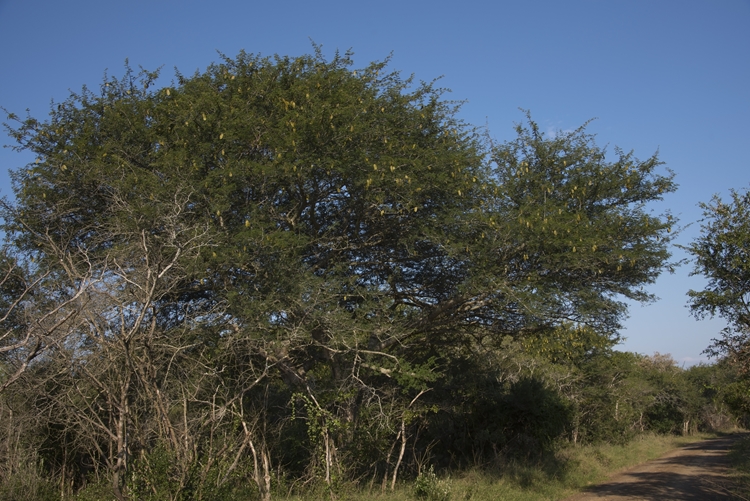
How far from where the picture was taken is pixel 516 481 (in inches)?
524

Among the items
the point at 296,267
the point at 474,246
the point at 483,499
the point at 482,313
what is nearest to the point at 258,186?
the point at 296,267

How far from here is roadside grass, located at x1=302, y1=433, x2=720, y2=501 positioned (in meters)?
10.7

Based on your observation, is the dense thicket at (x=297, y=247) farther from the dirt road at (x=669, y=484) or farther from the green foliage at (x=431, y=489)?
the dirt road at (x=669, y=484)

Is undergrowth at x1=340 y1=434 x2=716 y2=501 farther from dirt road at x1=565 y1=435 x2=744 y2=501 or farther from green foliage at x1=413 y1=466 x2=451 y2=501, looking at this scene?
dirt road at x1=565 y1=435 x2=744 y2=501

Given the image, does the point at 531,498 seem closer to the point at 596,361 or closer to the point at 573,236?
the point at 573,236

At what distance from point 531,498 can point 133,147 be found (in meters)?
10.2

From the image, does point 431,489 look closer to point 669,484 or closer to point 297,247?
point 297,247

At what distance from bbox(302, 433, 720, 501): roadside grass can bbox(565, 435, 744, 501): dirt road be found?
1.82 ft

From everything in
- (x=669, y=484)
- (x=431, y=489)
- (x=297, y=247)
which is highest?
(x=297, y=247)

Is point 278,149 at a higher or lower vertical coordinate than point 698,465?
higher

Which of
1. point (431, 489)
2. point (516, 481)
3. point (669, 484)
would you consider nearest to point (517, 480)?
point (516, 481)

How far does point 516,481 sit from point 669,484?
3793 millimetres

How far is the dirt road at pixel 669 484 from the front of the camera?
11.9 meters

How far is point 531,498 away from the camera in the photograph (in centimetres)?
1213
